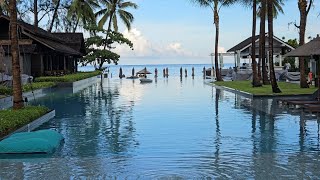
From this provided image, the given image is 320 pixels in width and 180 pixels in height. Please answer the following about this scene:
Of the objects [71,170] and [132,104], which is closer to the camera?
[71,170]

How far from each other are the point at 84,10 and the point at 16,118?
44178 mm

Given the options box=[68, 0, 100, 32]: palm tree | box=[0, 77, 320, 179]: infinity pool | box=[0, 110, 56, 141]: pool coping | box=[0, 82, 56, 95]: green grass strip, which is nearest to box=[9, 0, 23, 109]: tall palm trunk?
box=[0, 110, 56, 141]: pool coping

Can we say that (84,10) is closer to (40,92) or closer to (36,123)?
(40,92)

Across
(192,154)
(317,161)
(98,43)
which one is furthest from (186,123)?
(98,43)

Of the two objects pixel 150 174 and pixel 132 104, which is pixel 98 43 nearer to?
pixel 132 104

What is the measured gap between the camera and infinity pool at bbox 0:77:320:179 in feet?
28.6

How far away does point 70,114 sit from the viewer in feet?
60.7

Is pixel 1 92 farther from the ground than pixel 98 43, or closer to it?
closer to it

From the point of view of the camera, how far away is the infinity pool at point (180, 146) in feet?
28.6

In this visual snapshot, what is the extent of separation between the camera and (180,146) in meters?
11.4

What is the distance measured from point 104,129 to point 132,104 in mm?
8435

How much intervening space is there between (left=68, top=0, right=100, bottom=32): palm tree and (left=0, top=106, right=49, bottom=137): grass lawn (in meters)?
39.5

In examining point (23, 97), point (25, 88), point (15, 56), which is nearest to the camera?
point (15, 56)

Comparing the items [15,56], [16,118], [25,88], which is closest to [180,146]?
[16,118]
